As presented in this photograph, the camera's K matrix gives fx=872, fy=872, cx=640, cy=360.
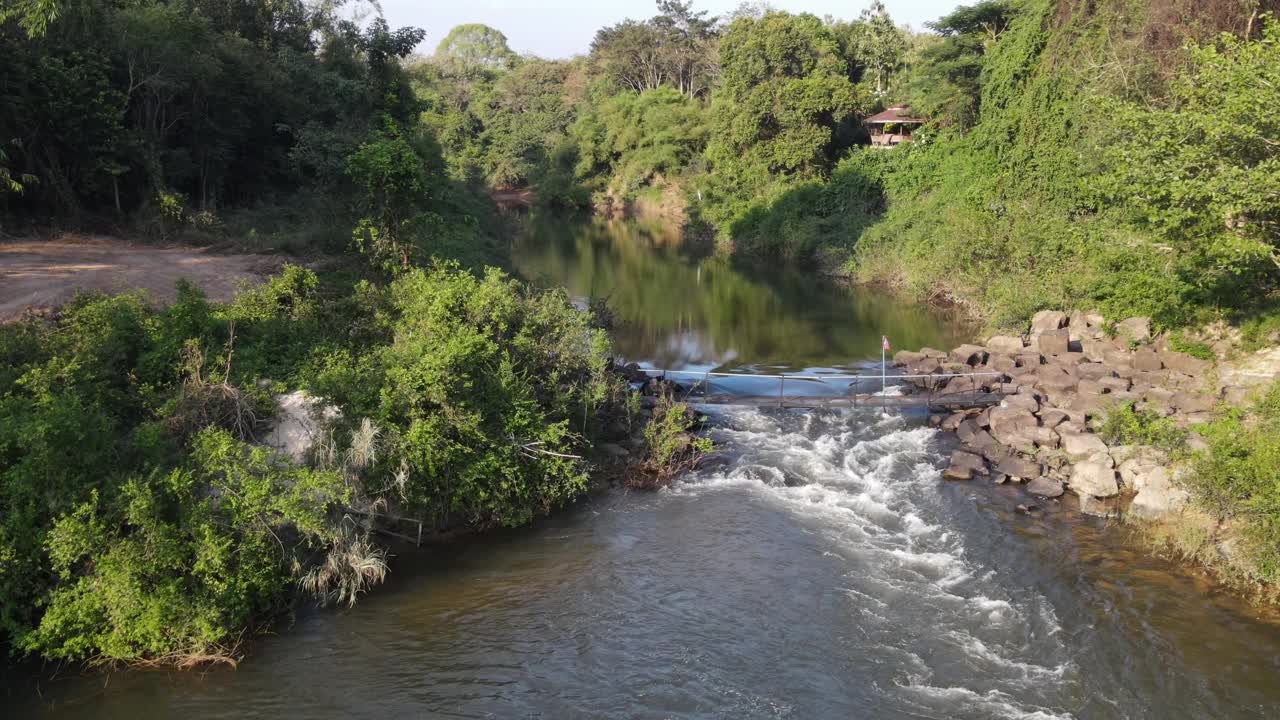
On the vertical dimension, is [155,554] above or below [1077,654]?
above

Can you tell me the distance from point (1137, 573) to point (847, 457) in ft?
18.8

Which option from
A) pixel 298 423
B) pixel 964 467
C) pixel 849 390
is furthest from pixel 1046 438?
pixel 298 423

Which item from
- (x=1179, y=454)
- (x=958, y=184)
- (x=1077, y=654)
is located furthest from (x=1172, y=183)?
(x=958, y=184)

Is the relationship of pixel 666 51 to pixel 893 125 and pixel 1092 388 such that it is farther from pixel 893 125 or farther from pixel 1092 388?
pixel 1092 388

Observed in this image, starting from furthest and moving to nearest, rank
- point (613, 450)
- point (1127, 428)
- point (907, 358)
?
point (907, 358) < point (613, 450) < point (1127, 428)

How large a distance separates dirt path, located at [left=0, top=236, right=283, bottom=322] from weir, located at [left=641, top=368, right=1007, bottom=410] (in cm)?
1008

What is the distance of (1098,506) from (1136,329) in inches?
305

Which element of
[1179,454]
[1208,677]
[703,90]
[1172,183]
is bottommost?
[1208,677]

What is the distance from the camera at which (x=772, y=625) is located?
12.0m

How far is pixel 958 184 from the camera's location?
3716cm

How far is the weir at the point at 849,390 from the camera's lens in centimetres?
1988

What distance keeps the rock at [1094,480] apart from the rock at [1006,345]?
658cm

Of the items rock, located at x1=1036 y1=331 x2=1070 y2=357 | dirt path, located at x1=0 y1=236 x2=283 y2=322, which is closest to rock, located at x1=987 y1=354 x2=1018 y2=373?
rock, located at x1=1036 y1=331 x2=1070 y2=357

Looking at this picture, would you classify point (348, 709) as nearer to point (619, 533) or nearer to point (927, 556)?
point (619, 533)
